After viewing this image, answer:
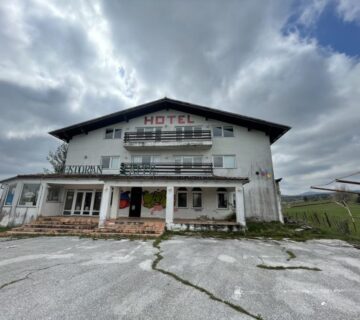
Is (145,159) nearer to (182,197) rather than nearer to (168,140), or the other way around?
(168,140)

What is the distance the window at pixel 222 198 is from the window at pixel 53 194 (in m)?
14.7

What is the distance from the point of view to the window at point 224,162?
1750 cm

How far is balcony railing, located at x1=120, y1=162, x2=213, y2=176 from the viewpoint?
56.2 ft

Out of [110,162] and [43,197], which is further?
[110,162]

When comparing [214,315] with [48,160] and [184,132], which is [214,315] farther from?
[48,160]

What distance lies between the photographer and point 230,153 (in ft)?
58.3

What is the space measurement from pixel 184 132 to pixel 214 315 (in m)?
15.5

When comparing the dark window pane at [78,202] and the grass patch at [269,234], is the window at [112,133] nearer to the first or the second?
the dark window pane at [78,202]

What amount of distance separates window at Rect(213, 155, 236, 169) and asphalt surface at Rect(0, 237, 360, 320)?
1012 centimetres

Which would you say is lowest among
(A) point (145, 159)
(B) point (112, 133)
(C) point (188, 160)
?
(C) point (188, 160)

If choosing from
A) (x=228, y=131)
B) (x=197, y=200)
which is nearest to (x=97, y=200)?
(x=197, y=200)

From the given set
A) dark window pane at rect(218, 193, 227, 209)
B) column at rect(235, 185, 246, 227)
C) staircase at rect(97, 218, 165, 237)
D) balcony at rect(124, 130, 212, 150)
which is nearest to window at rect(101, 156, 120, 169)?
balcony at rect(124, 130, 212, 150)

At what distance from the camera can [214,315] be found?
3.38m

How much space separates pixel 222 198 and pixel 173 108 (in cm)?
1064
